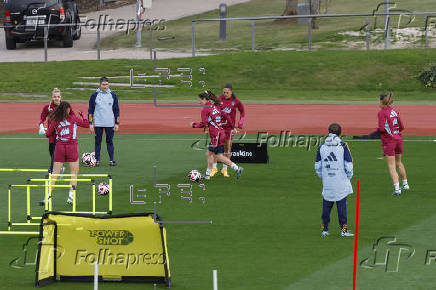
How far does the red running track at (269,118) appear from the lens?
3266 cm

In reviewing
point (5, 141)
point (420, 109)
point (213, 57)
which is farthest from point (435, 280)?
point (213, 57)

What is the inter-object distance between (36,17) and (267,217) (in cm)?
3168

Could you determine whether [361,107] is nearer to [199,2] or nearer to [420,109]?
[420,109]

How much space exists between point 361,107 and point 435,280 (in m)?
24.6

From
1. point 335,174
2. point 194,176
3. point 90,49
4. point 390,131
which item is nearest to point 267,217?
point 335,174

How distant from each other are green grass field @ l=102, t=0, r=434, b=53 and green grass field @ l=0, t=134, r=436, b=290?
2209 cm

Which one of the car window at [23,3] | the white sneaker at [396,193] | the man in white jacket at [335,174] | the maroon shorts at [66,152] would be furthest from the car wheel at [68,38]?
the man in white jacket at [335,174]

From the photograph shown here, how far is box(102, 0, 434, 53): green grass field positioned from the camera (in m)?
49.7

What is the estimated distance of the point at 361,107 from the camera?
37.8m

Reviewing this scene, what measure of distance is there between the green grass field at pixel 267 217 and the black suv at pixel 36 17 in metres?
20.2

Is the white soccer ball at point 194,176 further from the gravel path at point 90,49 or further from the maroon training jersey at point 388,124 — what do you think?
the gravel path at point 90,49

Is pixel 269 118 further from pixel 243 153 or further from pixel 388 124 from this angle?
pixel 388 124

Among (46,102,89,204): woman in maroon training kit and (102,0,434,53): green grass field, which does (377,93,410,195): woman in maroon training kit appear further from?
(102,0,434,53): green grass field

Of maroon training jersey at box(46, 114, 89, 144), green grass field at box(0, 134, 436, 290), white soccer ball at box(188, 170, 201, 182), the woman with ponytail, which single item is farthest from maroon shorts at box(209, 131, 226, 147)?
maroon training jersey at box(46, 114, 89, 144)
